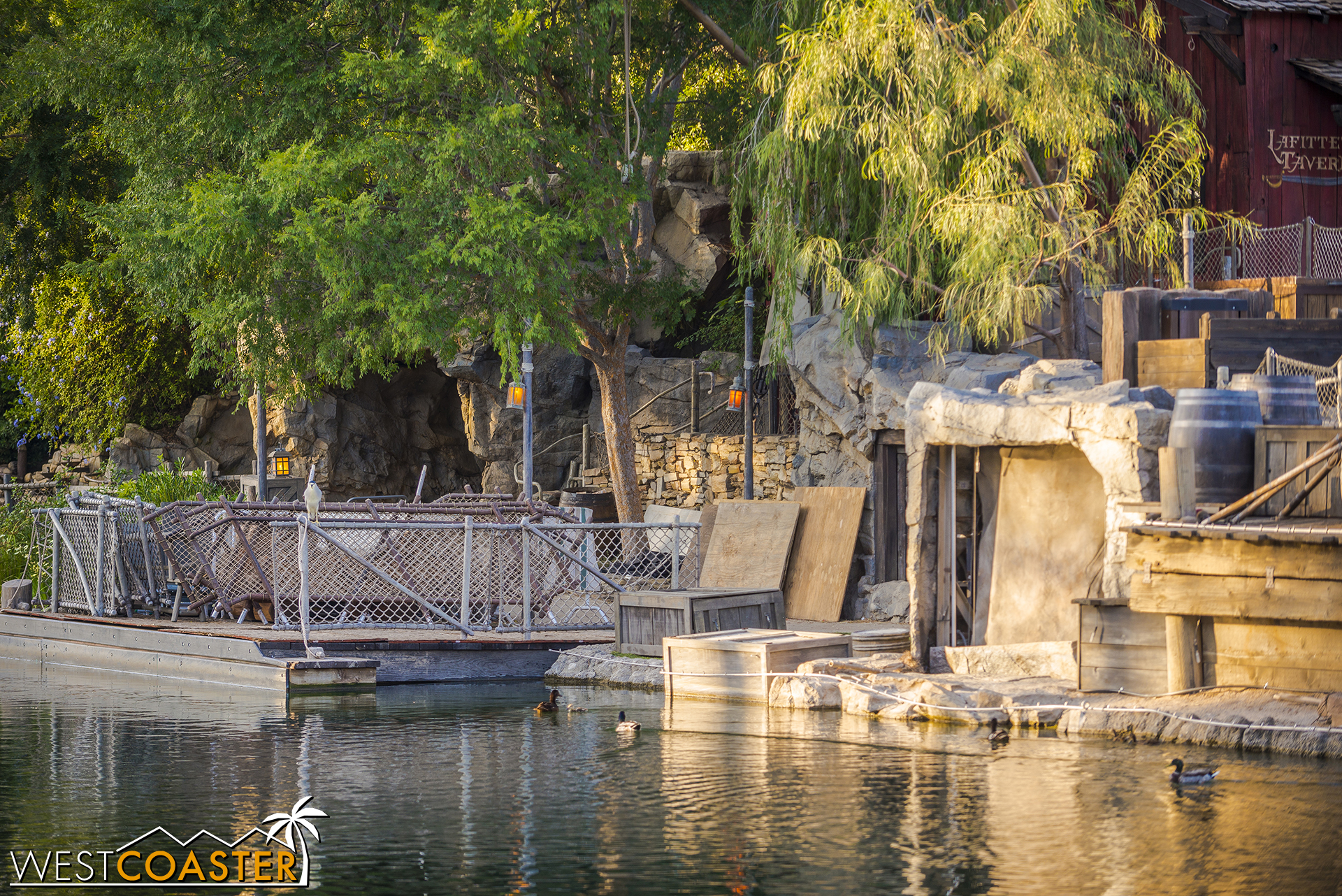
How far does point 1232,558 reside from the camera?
36.9 ft

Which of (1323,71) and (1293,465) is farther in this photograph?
(1323,71)

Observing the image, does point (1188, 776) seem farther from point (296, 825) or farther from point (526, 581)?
point (526, 581)

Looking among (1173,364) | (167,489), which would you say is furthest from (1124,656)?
(167,489)

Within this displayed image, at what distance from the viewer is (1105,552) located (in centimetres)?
1340

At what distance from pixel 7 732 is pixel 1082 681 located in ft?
29.4

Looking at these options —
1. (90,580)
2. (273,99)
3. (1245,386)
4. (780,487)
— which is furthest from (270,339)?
(1245,386)

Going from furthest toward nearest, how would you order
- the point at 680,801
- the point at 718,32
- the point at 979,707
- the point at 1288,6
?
the point at 718,32 < the point at 1288,6 < the point at 979,707 < the point at 680,801

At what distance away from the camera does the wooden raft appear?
11.0 meters

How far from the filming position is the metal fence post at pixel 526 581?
16312mm

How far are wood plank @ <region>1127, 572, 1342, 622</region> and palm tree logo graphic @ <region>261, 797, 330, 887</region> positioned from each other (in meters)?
6.19

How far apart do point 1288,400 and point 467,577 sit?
8.24m

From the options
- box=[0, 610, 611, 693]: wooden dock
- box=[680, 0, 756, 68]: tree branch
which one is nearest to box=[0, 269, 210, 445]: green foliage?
box=[680, 0, 756, 68]: tree branch

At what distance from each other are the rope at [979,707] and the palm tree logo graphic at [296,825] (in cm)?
532

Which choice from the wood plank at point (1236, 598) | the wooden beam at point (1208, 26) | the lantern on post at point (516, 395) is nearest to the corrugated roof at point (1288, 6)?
the wooden beam at point (1208, 26)
